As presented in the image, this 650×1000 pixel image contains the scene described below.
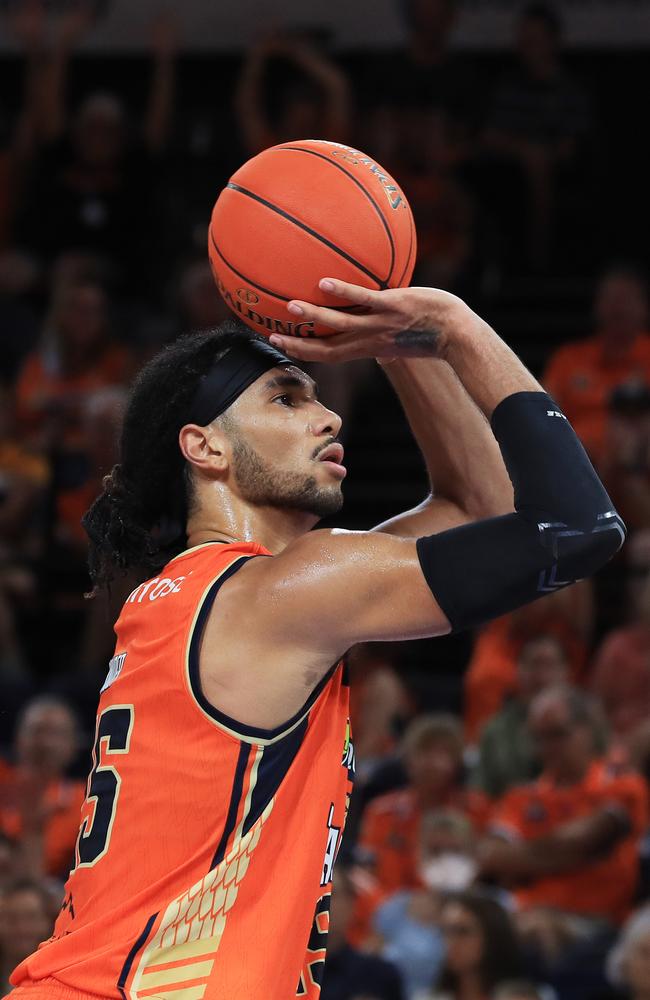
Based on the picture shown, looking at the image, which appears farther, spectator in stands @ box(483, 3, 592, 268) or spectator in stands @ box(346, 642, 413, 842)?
spectator in stands @ box(483, 3, 592, 268)

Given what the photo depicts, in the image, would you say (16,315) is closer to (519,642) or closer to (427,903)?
(519,642)

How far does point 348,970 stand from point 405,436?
478 centimetres

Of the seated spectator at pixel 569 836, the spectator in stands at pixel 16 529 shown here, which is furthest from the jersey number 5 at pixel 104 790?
the spectator in stands at pixel 16 529

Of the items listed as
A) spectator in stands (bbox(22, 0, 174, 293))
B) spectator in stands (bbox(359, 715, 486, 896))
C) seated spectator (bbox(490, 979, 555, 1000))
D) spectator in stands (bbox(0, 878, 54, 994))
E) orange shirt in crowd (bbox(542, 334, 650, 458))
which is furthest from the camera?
spectator in stands (bbox(22, 0, 174, 293))

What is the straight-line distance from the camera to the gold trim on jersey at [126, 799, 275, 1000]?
120 inches

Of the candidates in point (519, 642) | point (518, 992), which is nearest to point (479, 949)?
point (518, 992)

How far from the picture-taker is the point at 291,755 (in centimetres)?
315

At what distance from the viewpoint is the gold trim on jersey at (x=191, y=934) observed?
3.04m

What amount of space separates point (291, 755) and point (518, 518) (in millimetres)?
646

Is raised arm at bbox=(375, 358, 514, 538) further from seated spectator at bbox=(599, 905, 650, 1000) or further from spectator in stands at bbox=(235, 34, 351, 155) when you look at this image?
spectator in stands at bbox=(235, 34, 351, 155)

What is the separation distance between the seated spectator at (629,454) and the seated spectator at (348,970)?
2712mm

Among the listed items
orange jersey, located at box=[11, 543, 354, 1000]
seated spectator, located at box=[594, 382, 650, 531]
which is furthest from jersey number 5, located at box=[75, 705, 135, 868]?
seated spectator, located at box=[594, 382, 650, 531]

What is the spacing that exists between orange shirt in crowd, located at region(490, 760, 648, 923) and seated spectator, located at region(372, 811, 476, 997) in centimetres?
22

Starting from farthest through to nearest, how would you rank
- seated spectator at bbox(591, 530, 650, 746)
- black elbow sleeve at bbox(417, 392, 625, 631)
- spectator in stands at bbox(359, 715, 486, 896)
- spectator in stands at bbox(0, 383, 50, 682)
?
spectator in stands at bbox(0, 383, 50, 682) → seated spectator at bbox(591, 530, 650, 746) → spectator in stands at bbox(359, 715, 486, 896) → black elbow sleeve at bbox(417, 392, 625, 631)
